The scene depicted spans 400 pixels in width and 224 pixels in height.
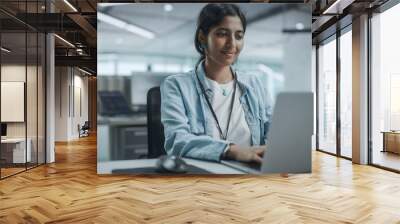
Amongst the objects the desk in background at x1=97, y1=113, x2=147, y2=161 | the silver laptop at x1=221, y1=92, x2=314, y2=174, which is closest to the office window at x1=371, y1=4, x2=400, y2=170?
the silver laptop at x1=221, y1=92, x2=314, y2=174

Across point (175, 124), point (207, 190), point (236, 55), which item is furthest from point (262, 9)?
point (207, 190)

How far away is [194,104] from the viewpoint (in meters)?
5.91

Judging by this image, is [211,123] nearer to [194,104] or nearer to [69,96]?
[194,104]

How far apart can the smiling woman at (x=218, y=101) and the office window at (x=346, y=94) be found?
3472 millimetres

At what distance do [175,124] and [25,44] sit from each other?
325 cm

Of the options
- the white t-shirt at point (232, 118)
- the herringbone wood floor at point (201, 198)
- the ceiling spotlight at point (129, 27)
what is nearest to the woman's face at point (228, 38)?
the white t-shirt at point (232, 118)

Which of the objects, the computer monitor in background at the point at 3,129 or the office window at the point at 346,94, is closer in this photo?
the computer monitor in background at the point at 3,129

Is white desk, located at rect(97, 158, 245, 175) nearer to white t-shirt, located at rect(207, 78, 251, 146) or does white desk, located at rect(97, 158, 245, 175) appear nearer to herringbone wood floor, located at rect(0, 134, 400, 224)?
herringbone wood floor, located at rect(0, 134, 400, 224)

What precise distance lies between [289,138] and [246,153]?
720mm

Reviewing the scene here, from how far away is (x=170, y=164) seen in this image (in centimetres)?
609

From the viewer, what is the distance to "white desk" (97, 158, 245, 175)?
19.6 ft

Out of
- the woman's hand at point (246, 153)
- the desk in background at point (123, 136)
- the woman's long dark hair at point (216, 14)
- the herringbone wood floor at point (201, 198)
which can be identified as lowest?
the herringbone wood floor at point (201, 198)

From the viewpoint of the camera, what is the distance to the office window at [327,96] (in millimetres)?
9672

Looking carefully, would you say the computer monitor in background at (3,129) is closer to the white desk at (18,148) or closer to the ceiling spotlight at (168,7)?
the white desk at (18,148)
